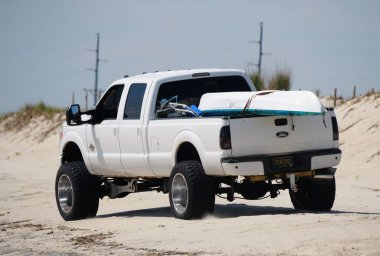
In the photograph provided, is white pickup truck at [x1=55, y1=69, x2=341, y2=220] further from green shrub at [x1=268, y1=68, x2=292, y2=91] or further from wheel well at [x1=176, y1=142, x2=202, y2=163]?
green shrub at [x1=268, y1=68, x2=292, y2=91]

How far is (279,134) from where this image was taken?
47.4 feet

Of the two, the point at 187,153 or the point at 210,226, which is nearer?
the point at 210,226

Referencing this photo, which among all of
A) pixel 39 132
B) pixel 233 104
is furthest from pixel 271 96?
pixel 39 132

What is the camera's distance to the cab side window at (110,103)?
1661cm

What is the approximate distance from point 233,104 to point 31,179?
14.8 meters

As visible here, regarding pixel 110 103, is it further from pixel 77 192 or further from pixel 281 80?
pixel 281 80

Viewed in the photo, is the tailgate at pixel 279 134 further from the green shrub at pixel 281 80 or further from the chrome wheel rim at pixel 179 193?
the green shrub at pixel 281 80

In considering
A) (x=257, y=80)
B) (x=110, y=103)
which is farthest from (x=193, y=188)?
(x=257, y=80)

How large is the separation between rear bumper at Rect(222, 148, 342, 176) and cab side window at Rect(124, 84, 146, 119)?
2212 millimetres

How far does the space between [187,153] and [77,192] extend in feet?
8.30

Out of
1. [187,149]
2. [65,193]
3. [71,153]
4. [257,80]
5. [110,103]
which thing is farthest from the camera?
[257,80]

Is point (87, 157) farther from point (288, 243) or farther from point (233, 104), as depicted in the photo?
point (288, 243)

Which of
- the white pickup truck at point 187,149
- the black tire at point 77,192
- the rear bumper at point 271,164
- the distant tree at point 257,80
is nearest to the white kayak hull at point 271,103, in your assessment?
the white pickup truck at point 187,149

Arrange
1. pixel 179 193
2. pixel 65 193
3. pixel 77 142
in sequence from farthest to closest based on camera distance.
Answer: pixel 65 193
pixel 77 142
pixel 179 193
